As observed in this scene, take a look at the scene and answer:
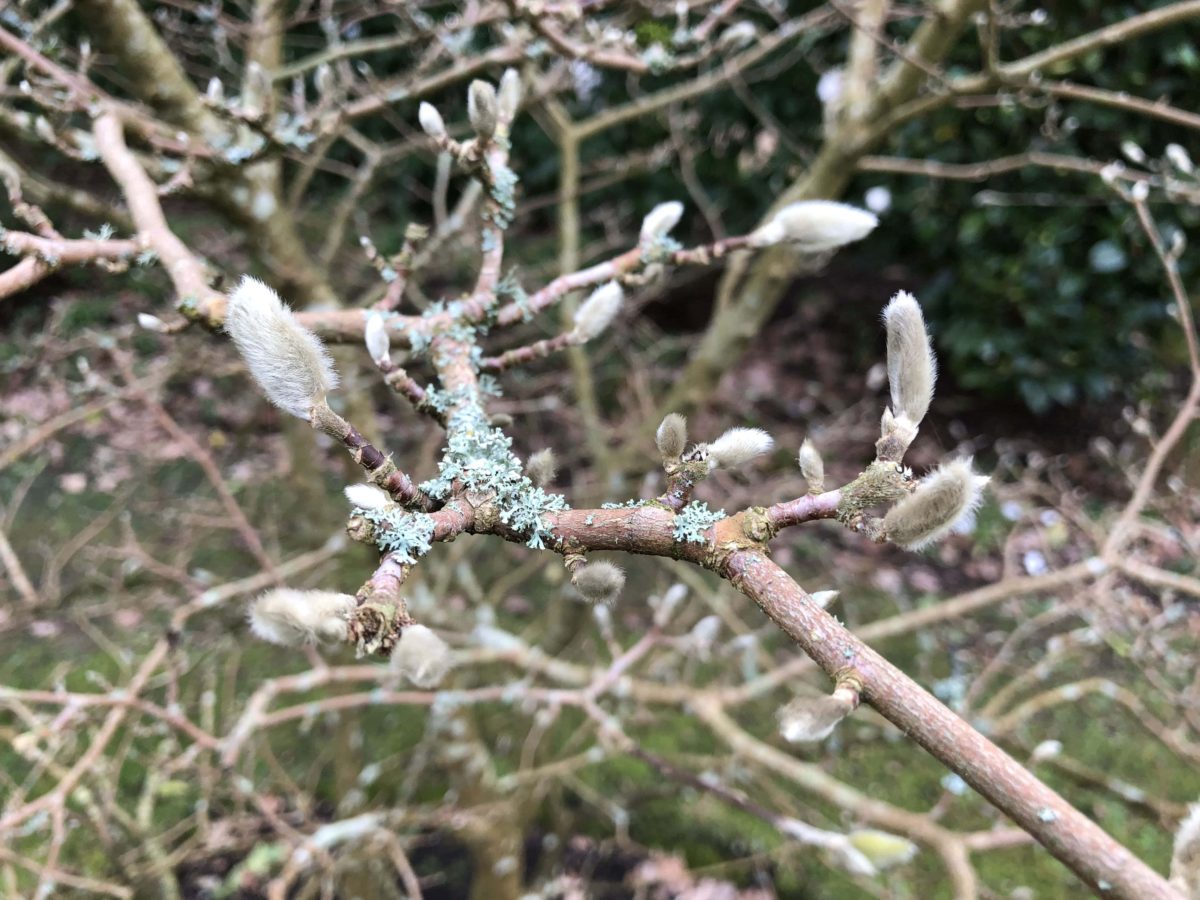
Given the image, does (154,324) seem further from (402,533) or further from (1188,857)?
(1188,857)

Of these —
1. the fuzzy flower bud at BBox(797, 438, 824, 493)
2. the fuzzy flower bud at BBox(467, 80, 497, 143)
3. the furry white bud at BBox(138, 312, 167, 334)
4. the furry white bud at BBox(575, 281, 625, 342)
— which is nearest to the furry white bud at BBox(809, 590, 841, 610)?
the fuzzy flower bud at BBox(797, 438, 824, 493)

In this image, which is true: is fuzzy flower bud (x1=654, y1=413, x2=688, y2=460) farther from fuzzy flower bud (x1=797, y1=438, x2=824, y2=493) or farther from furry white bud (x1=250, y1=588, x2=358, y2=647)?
furry white bud (x1=250, y1=588, x2=358, y2=647)

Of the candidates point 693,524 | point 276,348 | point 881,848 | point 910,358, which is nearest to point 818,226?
point 910,358

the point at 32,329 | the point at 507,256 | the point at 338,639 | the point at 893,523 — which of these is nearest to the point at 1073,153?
the point at 507,256

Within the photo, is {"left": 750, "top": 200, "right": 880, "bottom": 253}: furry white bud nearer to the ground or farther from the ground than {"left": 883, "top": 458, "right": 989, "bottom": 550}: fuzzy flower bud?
farther from the ground

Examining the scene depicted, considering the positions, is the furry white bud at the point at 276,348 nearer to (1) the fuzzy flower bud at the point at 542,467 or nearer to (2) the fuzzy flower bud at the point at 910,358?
(1) the fuzzy flower bud at the point at 542,467

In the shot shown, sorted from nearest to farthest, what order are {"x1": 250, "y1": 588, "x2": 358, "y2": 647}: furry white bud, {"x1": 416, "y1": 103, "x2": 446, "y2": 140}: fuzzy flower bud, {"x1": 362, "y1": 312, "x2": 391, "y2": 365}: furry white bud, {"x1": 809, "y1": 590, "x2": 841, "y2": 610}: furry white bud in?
{"x1": 250, "y1": 588, "x2": 358, "y2": 647}: furry white bud
{"x1": 809, "y1": 590, "x2": 841, "y2": 610}: furry white bud
{"x1": 362, "y1": 312, "x2": 391, "y2": 365}: furry white bud
{"x1": 416, "y1": 103, "x2": 446, "y2": 140}: fuzzy flower bud

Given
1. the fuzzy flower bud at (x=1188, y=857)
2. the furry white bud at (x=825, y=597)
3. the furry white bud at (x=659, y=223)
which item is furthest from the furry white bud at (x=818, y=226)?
the fuzzy flower bud at (x=1188, y=857)

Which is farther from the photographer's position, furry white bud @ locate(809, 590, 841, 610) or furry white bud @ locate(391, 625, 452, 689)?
furry white bud @ locate(809, 590, 841, 610)
